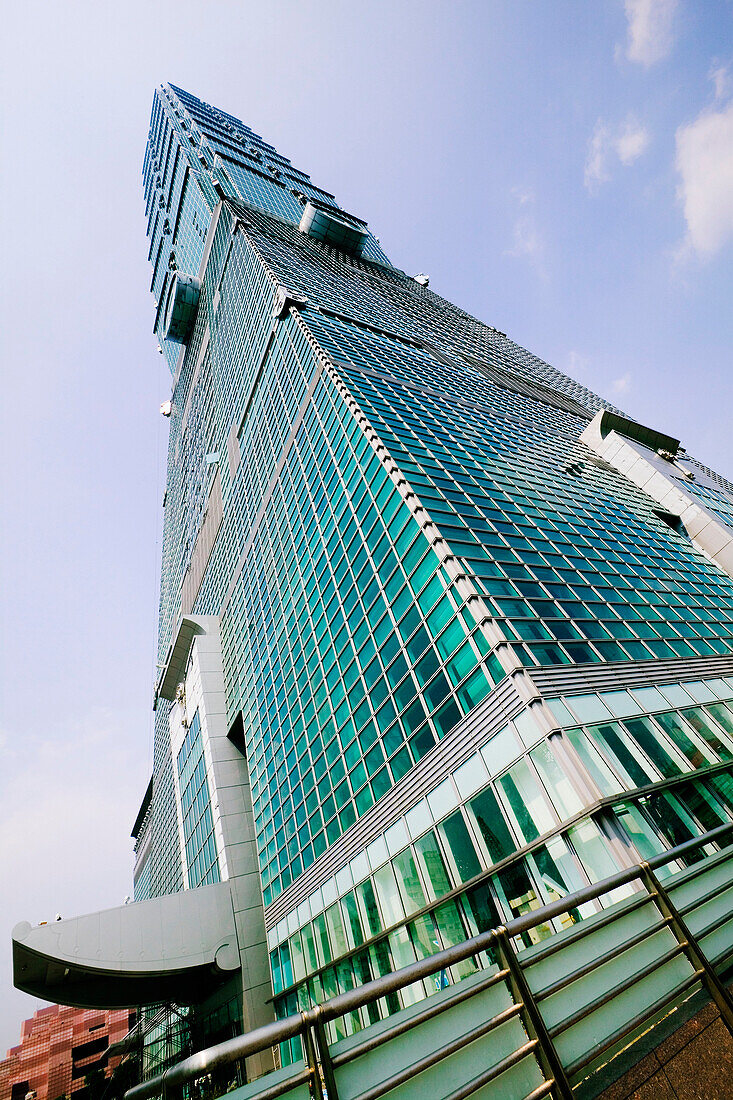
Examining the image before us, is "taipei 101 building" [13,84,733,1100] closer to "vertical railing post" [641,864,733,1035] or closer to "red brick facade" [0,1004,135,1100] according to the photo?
"vertical railing post" [641,864,733,1035]

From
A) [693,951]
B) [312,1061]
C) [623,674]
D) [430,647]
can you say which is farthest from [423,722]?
[312,1061]

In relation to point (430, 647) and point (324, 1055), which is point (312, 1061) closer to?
point (324, 1055)

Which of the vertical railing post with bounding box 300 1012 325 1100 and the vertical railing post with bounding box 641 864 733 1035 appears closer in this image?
the vertical railing post with bounding box 300 1012 325 1100

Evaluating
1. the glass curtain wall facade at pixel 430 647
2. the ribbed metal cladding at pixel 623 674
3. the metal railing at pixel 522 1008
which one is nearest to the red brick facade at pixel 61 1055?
the glass curtain wall facade at pixel 430 647

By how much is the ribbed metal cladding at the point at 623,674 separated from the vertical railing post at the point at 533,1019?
32.5 ft

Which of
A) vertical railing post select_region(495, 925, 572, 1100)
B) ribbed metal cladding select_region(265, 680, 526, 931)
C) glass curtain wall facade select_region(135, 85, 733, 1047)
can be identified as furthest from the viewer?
ribbed metal cladding select_region(265, 680, 526, 931)

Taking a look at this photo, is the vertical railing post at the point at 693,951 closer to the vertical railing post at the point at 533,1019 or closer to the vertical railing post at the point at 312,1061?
the vertical railing post at the point at 533,1019

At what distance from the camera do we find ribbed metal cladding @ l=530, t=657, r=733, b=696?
13234 mm

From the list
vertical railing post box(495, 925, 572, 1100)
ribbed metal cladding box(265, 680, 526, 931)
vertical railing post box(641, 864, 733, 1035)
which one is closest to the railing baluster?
vertical railing post box(495, 925, 572, 1100)

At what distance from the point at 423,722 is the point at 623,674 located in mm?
5903

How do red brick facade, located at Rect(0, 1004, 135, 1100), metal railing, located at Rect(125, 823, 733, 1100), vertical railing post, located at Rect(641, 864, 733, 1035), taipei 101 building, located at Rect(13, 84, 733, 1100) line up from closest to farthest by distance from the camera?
1. metal railing, located at Rect(125, 823, 733, 1100)
2. vertical railing post, located at Rect(641, 864, 733, 1035)
3. taipei 101 building, located at Rect(13, 84, 733, 1100)
4. red brick facade, located at Rect(0, 1004, 135, 1100)

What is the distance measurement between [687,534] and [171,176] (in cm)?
12127

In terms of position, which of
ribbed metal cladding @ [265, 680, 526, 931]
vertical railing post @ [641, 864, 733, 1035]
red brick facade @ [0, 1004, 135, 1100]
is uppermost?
red brick facade @ [0, 1004, 135, 1100]

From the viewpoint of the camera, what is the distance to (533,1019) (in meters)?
3.13
